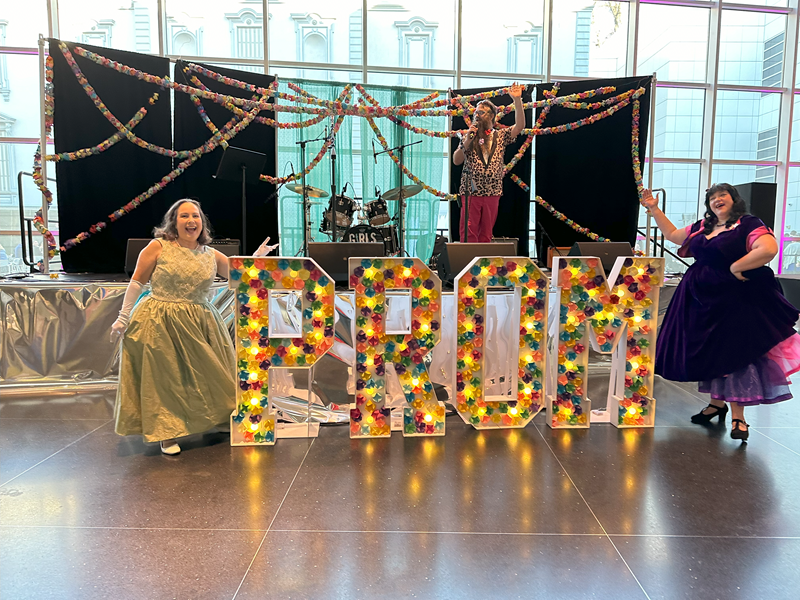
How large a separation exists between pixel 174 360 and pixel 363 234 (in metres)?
3.91

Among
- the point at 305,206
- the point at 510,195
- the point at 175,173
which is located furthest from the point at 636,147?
the point at 175,173

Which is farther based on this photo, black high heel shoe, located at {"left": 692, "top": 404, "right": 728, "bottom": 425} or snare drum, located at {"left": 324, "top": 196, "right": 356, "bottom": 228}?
snare drum, located at {"left": 324, "top": 196, "right": 356, "bottom": 228}

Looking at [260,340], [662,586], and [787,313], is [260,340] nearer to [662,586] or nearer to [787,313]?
[662,586]

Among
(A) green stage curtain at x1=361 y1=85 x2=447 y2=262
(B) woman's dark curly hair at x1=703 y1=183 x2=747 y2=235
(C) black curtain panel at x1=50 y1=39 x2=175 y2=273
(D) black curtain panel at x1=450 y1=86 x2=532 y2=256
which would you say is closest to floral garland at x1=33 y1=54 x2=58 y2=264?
(C) black curtain panel at x1=50 y1=39 x2=175 y2=273

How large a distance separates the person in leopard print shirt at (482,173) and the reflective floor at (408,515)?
285cm

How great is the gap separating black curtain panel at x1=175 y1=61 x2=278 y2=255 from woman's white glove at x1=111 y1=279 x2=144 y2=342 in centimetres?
329

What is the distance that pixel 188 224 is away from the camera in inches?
114

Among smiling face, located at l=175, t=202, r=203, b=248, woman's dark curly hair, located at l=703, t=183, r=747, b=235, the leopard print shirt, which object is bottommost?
smiling face, located at l=175, t=202, r=203, b=248

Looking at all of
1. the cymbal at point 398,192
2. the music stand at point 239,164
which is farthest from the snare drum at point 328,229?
the music stand at point 239,164

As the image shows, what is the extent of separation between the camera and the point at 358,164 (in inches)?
298

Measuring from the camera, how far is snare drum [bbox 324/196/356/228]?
21.7 feet

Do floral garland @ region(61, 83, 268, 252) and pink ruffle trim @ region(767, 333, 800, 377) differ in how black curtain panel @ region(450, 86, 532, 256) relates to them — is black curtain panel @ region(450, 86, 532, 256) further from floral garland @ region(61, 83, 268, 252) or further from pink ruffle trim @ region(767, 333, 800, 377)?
pink ruffle trim @ region(767, 333, 800, 377)

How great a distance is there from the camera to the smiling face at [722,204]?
3.00 metres

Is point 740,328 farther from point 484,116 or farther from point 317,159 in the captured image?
point 317,159
